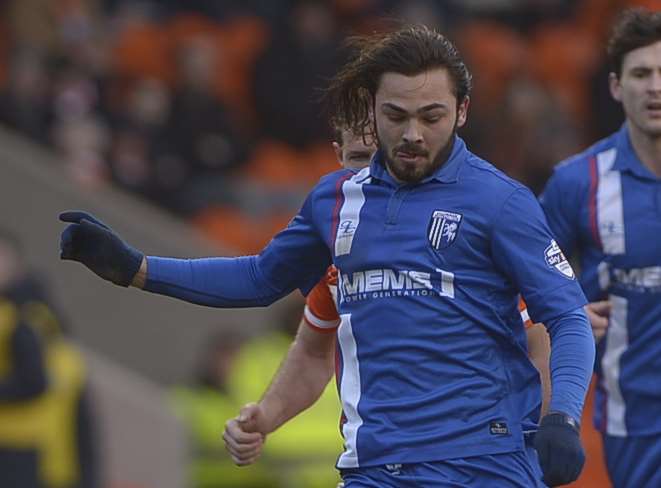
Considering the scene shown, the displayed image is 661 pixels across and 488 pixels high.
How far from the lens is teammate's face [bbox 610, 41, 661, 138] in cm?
606

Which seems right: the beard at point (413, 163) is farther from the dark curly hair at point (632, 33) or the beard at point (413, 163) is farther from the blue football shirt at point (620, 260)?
the dark curly hair at point (632, 33)

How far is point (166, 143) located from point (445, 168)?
8.23 meters

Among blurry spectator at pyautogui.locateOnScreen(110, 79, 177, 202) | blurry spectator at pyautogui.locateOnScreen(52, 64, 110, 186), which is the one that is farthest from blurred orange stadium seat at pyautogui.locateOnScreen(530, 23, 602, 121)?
blurry spectator at pyautogui.locateOnScreen(52, 64, 110, 186)

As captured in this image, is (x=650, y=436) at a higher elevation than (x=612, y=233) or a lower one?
lower

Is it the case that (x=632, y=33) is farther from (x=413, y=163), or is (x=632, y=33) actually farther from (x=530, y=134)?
(x=530, y=134)

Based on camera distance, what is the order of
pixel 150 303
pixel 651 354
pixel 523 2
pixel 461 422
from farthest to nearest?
pixel 523 2 → pixel 150 303 → pixel 651 354 → pixel 461 422

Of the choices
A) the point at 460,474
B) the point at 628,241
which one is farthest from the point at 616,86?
the point at 460,474

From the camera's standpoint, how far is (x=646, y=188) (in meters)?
6.16

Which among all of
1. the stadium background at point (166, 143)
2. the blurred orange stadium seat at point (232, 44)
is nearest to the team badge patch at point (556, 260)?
the stadium background at point (166, 143)

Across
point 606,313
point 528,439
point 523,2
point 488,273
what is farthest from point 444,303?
point 523,2

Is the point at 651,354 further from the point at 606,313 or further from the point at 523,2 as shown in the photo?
the point at 523,2

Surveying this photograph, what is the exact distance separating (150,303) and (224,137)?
1.50 metres

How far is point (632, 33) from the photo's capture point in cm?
618

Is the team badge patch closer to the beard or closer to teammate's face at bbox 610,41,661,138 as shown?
the beard
